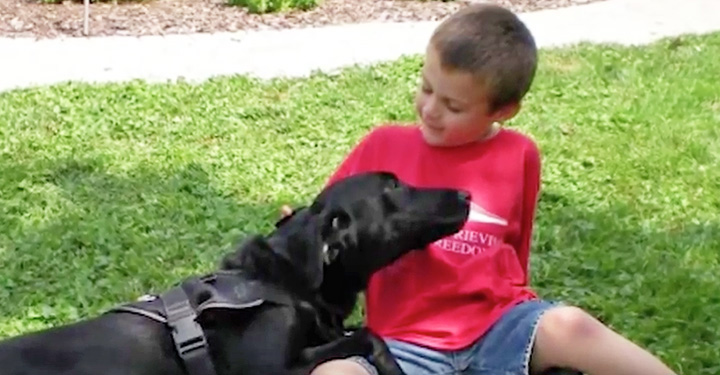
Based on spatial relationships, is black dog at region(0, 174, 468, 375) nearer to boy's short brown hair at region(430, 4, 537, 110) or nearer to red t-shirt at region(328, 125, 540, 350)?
red t-shirt at region(328, 125, 540, 350)

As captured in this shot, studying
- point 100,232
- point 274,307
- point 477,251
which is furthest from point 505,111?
point 100,232

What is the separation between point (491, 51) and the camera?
3783 mm

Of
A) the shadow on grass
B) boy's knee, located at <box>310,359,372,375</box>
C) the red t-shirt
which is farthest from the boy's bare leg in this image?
the shadow on grass

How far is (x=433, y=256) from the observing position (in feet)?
12.4

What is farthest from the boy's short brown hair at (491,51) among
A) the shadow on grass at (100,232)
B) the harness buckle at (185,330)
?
the shadow on grass at (100,232)

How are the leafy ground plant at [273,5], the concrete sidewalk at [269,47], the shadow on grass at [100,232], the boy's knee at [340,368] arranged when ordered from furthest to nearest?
the leafy ground plant at [273,5] < the concrete sidewalk at [269,47] < the shadow on grass at [100,232] < the boy's knee at [340,368]

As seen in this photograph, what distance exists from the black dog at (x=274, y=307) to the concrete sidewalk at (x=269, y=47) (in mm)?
4500

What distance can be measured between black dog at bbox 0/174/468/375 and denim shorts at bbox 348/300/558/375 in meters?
0.14

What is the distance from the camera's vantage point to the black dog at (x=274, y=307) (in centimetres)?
366

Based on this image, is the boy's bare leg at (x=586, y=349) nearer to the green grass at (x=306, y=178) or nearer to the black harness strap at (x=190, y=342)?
the black harness strap at (x=190, y=342)

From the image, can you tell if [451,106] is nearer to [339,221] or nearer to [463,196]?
[463,196]

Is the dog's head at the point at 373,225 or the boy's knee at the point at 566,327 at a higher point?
the dog's head at the point at 373,225

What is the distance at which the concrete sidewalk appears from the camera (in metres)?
8.42

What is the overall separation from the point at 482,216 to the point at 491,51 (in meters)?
0.47
